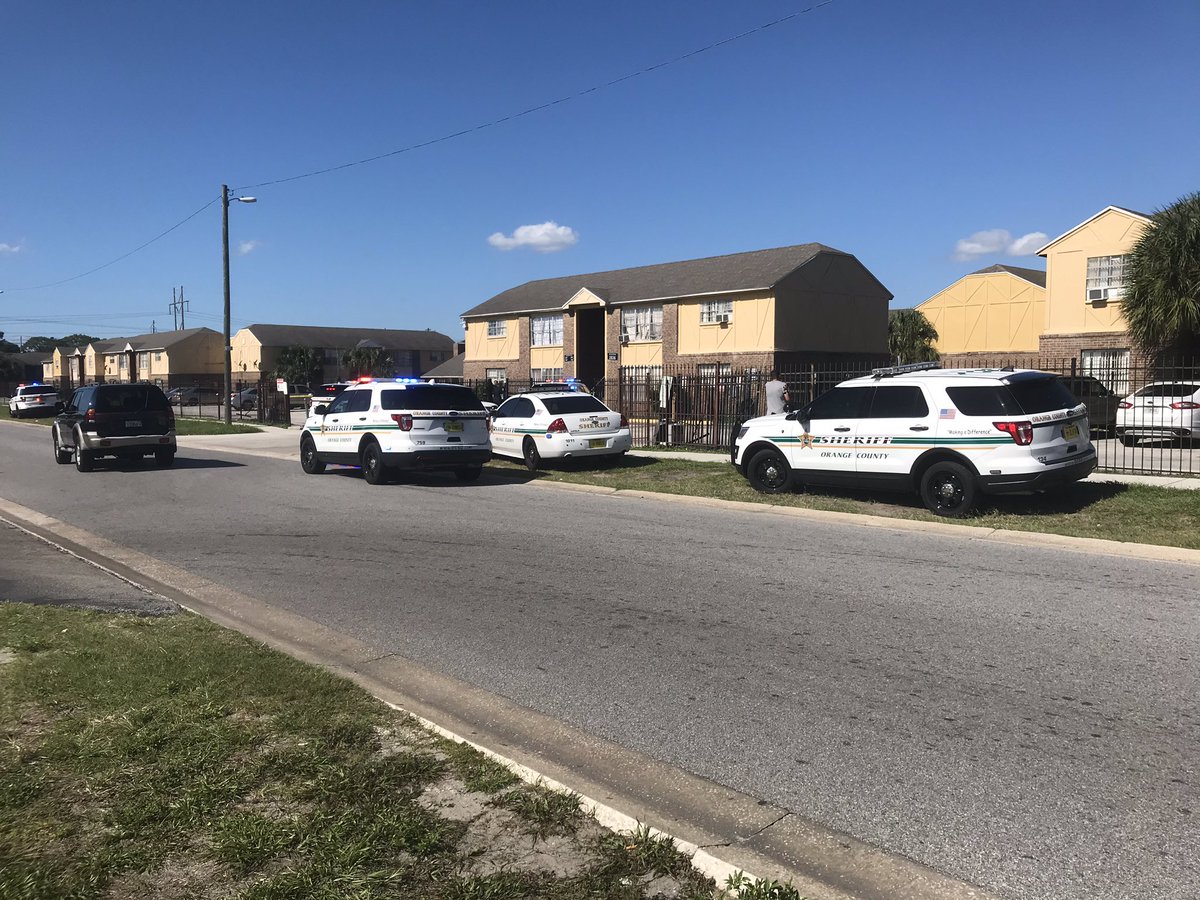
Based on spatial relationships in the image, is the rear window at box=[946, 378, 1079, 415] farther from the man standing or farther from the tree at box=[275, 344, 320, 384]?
the tree at box=[275, 344, 320, 384]

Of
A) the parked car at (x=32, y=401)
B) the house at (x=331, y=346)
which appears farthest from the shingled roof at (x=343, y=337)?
the parked car at (x=32, y=401)

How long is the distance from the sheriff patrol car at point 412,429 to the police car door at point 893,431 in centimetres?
682

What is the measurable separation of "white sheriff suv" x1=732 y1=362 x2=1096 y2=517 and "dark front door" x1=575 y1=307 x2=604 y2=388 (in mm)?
33824

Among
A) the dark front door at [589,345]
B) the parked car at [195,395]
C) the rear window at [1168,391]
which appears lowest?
the rear window at [1168,391]

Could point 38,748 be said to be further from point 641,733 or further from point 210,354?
point 210,354

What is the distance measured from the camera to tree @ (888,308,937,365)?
52094mm

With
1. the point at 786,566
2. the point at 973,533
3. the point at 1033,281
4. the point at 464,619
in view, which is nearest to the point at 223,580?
the point at 464,619

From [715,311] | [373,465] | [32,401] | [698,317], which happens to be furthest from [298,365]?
[373,465]

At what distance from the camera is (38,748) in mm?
4316

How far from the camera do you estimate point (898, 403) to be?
1237cm

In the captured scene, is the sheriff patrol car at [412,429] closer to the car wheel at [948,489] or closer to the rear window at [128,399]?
the rear window at [128,399]

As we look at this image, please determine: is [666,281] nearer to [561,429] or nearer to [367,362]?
[561,429]

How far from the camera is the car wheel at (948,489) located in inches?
457

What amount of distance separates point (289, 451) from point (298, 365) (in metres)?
55.1
